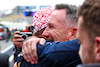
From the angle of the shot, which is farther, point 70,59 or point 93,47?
point 70,59

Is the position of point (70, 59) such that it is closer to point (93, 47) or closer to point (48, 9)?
point (93, 47)

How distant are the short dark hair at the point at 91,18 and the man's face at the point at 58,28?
2.26ft

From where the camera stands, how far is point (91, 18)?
2.23 ft

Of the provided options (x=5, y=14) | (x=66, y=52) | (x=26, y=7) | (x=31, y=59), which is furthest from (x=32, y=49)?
(x=5, y=14)

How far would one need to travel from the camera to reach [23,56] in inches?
49.5

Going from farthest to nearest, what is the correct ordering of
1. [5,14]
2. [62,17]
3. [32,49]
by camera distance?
[5,14], [62,17], [32,49]

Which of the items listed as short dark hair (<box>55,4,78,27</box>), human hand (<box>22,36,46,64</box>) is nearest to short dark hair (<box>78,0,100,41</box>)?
human hand (<box>22,36,46,64</box>)

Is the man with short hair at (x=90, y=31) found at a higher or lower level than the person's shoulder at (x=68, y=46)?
higher

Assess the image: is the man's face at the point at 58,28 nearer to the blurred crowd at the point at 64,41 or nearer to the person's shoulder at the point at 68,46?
the blurred crowd at the point at 64,41

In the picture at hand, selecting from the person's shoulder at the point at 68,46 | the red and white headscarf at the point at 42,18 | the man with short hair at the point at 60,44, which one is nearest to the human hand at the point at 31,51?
the man with short hair at the point at 60,44

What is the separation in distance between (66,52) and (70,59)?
0.06 m

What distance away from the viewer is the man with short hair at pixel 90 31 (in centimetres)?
67

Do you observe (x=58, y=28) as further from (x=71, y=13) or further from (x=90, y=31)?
(x=90, y=31)

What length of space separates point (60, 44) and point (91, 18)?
1.60 feet
